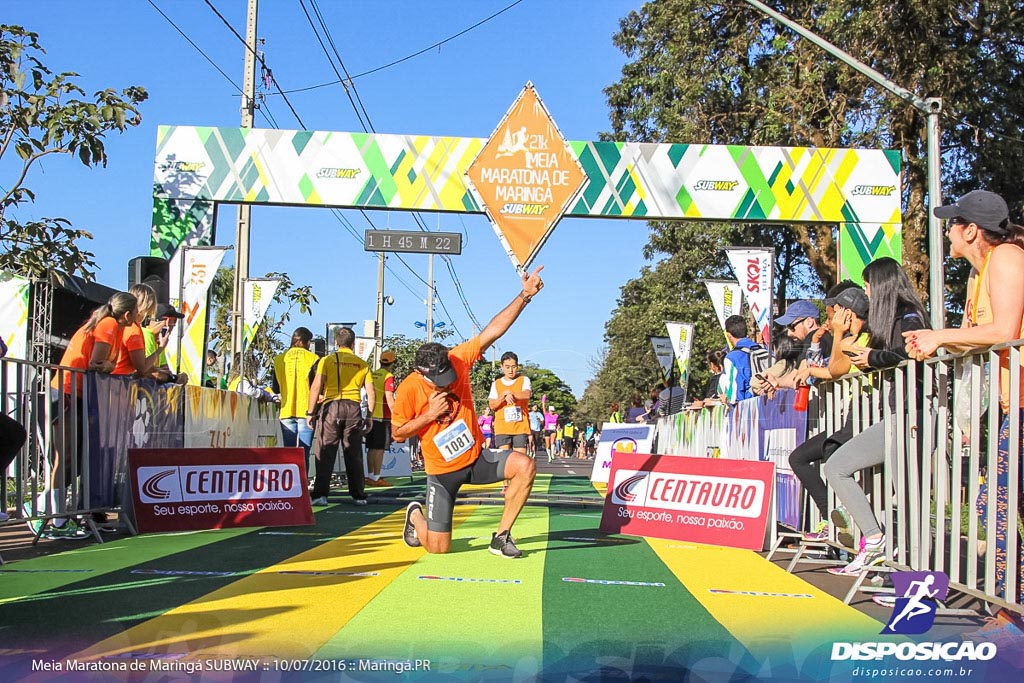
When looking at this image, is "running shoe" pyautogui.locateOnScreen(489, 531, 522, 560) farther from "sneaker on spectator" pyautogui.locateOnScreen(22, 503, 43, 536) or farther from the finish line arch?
the finish line arch

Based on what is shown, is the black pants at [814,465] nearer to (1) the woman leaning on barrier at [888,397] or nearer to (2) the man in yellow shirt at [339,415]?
(1) the woman leaning on barrier at [888,397]

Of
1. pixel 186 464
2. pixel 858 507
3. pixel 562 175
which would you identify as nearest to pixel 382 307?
pixel 562 175

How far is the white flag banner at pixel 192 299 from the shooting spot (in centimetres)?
1465

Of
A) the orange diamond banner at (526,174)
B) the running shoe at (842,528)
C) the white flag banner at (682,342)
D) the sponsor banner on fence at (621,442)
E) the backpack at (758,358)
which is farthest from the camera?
the white flag banner at (682,342)

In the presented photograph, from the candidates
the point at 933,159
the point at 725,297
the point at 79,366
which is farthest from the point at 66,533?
the point at 725,297

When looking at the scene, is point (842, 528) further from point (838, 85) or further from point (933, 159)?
point (838, 85)

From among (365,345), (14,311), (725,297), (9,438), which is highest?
(725,297)

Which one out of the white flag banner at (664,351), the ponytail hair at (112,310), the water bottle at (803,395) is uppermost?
the white flag banner at (664,351)

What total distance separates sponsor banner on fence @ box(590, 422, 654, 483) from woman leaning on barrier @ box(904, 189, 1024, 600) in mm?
11732

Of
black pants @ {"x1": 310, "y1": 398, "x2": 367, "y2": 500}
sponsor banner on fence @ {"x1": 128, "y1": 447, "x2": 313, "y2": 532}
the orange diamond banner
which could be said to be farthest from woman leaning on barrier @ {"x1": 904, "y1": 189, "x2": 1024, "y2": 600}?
the orange diamond banner

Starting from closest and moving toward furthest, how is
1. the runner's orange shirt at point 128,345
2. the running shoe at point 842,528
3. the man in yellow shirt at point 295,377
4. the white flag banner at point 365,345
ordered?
the running shoe at point 842,528, the runner's orange shirt at point 128,345, the man in yellow shirt at point 295,377, the white flag banner at point 365,345

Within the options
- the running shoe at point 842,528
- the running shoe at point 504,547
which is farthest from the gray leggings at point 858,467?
the running shoe at point 504,547

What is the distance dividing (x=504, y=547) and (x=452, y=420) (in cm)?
97

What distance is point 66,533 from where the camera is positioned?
319 inches
